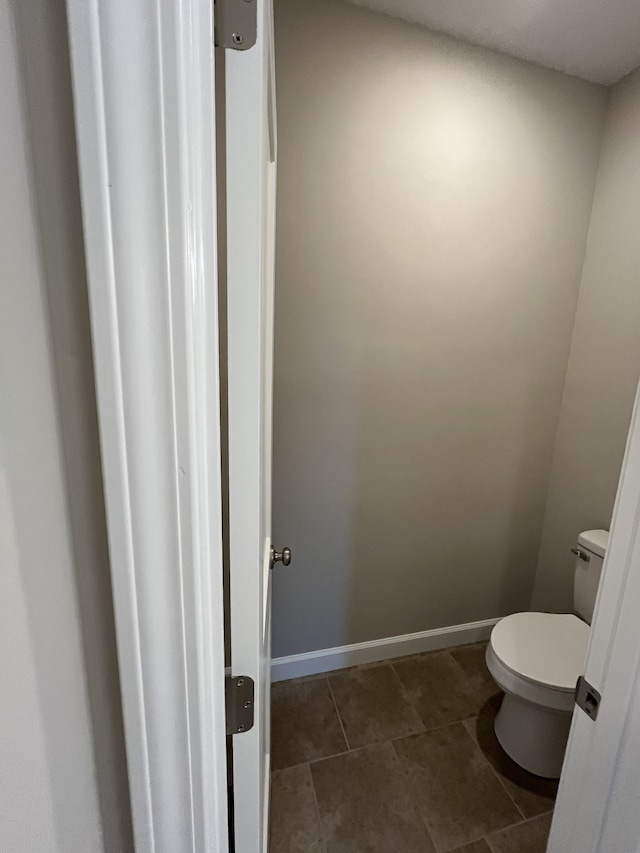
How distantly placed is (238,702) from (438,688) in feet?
5.23

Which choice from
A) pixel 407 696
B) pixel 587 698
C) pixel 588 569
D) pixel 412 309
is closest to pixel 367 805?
pixel 407 696

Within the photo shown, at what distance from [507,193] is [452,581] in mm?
1738

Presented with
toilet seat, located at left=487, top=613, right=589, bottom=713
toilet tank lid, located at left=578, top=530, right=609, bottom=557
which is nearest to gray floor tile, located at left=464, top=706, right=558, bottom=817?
toilet seat, located at left=487, top=613, right=589, bottom=713

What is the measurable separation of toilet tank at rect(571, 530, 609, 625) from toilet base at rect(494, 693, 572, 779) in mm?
406

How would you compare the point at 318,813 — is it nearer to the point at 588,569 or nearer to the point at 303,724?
the point at 303,724

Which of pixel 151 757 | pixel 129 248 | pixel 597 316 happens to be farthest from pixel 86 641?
pixel 597 316

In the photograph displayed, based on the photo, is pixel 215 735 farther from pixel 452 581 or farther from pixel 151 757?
pixel 452 581

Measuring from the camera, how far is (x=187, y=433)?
0.38 m

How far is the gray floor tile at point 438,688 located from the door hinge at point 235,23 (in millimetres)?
2058

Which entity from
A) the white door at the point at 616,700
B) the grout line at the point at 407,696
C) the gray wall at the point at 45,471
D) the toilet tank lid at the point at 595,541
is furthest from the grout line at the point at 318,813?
the toilet tank lid at the point at 595,541

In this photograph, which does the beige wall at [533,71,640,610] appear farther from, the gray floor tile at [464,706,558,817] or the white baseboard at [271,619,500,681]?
the gray floor tile at [464,706,558,817]

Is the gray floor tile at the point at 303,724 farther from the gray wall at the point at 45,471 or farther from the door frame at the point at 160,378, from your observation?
the gray wall at the point at 45,471

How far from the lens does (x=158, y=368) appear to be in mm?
360

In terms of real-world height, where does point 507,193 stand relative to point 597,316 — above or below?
above
